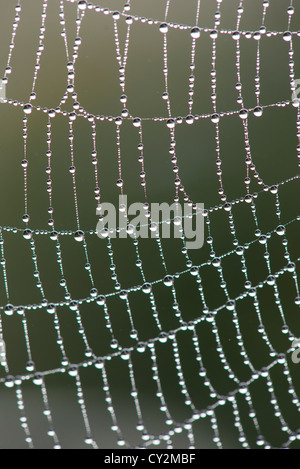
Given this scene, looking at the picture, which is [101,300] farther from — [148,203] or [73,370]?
[148,203]

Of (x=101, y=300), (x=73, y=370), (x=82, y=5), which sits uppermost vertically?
(x=82, y=5)

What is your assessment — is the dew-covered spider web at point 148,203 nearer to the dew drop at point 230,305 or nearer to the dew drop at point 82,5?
the dew drop at point 230,305

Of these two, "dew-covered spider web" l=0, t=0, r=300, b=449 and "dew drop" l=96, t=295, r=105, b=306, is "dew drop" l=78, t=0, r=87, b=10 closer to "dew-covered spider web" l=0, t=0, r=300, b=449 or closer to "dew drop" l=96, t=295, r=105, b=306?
"dew drop" l=96, t=295, r=105, b=306

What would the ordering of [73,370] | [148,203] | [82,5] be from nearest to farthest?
1. [82,5]
2. [73,370]
3. [148,203]

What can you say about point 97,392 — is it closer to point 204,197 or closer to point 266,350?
point 266,350

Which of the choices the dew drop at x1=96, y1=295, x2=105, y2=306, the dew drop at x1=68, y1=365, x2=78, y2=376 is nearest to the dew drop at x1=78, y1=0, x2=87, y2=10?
the dew drop at x1=96, y1=295, x2=105, y2=306

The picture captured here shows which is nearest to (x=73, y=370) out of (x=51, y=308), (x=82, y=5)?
(x=51, y=308)

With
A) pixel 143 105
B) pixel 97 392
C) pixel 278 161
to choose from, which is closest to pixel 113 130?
pixel 143 105

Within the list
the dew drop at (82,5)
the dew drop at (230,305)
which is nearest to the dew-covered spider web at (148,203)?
the dew drop at (230,305)
